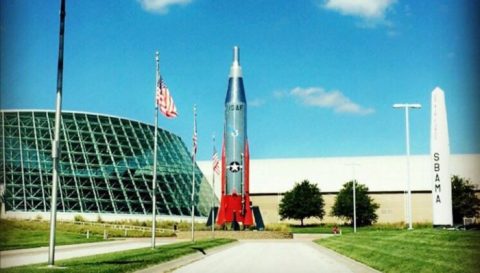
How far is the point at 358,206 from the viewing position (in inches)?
3383

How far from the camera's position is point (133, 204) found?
244 ft

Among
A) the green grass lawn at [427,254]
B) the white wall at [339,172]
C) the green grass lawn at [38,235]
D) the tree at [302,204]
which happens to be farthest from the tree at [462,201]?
A: the green grass lawn at [427,254]

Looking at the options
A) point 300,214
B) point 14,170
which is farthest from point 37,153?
point 300,214

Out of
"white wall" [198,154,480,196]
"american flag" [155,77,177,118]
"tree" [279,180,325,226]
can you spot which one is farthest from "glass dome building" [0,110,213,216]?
"american flag" [155,77,177,118]

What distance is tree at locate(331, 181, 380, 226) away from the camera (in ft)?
283

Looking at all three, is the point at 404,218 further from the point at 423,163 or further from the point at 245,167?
the point at 245,167

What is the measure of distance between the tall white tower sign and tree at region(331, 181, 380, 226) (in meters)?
48.7

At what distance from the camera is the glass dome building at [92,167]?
7025 centimetres

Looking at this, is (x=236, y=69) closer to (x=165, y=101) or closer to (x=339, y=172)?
(x=165, y=101)

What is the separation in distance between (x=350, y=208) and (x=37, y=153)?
40.3 metres

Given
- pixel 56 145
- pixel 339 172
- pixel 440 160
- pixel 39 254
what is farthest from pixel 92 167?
pixel 56 145

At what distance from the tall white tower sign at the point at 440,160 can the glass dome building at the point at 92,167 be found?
42110mm

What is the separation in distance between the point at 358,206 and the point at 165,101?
192 feet

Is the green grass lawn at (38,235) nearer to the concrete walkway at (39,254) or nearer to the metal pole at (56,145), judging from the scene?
the concrete walkway at (39,254)
